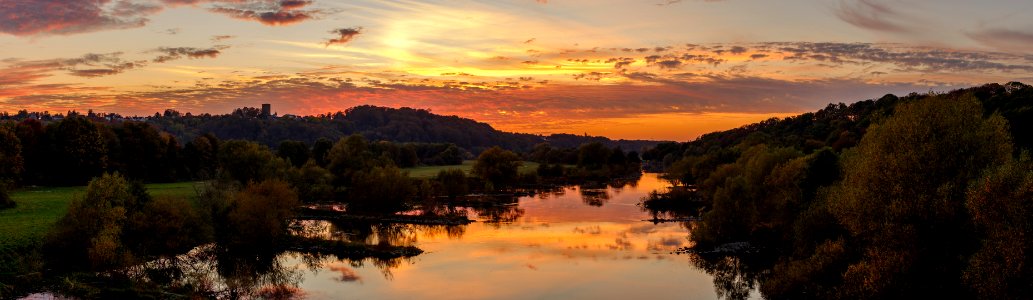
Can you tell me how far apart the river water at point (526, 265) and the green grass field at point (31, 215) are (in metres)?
15.9

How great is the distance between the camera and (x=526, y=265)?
4681cm

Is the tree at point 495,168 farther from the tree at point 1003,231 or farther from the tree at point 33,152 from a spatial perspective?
the tree at point 1003,231

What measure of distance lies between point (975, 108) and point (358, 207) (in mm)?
60495

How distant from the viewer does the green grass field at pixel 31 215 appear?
4257cm

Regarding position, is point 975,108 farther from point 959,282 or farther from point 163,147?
point 163,147

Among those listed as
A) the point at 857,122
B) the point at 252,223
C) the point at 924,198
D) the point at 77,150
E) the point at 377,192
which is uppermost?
the point at 857,122

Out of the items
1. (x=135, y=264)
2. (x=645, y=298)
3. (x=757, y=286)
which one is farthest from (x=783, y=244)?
(x=135, y=264)

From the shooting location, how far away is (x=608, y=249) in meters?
53.6

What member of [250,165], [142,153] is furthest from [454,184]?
[142,153]

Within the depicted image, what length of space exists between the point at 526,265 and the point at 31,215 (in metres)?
37.6

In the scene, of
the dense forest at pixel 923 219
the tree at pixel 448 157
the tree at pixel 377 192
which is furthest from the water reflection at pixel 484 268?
the tree at pixel 448 157

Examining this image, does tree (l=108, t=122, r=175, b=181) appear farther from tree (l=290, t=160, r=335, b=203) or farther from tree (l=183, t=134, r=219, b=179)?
tree (l=290, t=160, r=335, b=203)

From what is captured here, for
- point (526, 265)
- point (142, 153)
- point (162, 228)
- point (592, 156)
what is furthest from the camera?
point (592, 156)

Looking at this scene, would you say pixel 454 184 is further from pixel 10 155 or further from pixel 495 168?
pixel 10 155
